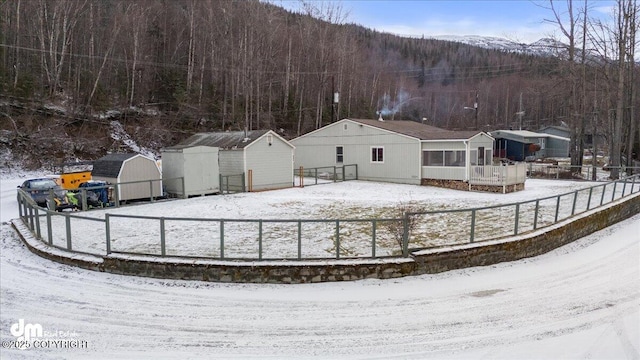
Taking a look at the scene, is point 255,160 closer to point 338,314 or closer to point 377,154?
A: point 377,154

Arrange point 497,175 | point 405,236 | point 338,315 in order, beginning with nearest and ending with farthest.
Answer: point 338,315 → point 405,236 → point 497,175

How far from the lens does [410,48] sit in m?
122

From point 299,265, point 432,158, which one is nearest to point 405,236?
point 299,265

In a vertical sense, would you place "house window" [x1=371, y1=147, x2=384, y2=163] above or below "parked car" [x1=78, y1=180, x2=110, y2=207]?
above

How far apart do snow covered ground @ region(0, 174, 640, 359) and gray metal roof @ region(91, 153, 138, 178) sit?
831cm

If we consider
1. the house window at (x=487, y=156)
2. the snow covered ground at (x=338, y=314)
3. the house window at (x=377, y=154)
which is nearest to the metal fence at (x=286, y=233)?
the snow covered ground at (x=338, y=314)

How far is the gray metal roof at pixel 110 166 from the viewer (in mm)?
17406

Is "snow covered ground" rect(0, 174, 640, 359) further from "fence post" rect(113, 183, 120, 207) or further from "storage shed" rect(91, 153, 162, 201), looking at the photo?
"storage shed" rect(91, 153, 162, 201)

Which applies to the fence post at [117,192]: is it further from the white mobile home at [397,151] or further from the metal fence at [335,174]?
the white mobile home at [397,151]

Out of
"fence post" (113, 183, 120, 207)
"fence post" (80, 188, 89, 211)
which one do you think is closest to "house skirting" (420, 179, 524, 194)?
"fence post" (113, 183, 120, 207)

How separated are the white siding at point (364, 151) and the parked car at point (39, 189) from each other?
1561 cm

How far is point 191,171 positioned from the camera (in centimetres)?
1909

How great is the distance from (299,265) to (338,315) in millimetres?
1568

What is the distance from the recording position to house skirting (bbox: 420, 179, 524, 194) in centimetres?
2092
